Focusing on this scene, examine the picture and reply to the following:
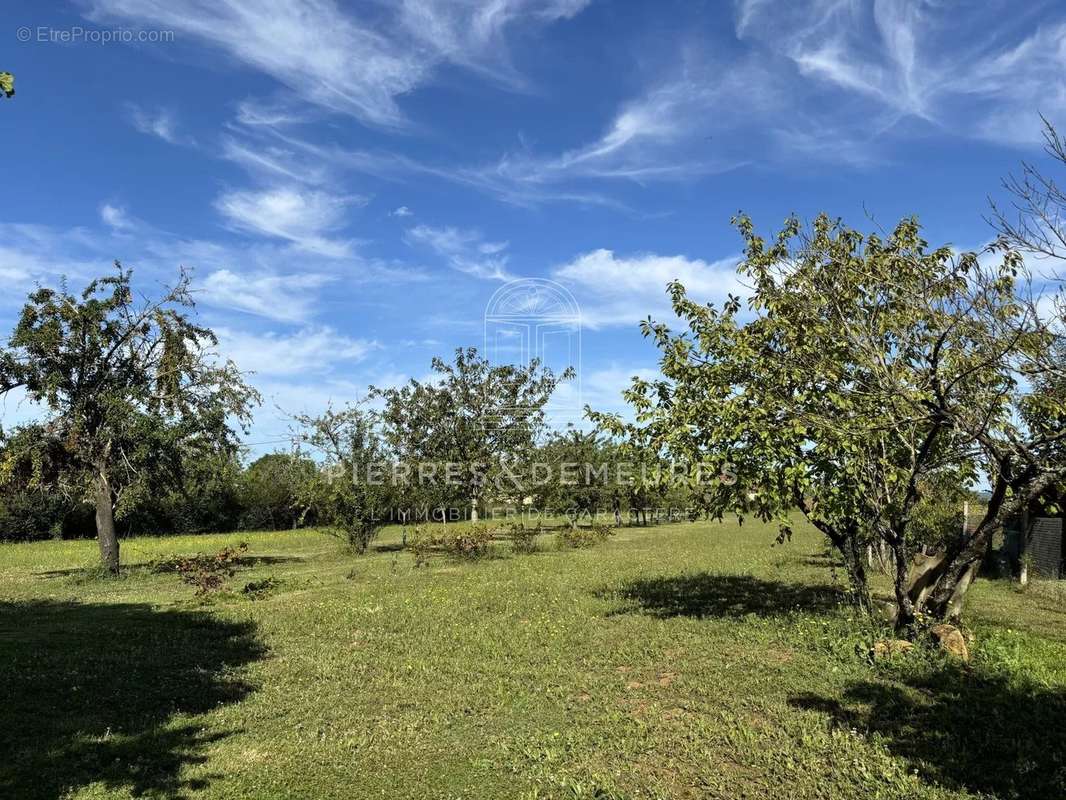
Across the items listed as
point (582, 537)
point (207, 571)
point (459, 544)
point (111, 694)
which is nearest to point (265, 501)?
point (582, 537)

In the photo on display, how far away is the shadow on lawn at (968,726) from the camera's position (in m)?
6.14

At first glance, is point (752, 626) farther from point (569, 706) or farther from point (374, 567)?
point (374, 567)

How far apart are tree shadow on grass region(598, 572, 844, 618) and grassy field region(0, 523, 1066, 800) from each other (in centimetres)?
12

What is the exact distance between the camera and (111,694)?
898cm

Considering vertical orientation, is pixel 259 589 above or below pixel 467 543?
below

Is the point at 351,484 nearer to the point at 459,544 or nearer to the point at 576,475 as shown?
the point at 459,544

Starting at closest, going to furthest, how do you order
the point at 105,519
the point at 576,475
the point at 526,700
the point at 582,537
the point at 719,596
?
the point at 526,700 → the point at 719,596 → the point at 105,519 → the point at 582,537 → the point at 576,475

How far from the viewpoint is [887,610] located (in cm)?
1173

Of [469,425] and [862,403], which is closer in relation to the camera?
[862,403]

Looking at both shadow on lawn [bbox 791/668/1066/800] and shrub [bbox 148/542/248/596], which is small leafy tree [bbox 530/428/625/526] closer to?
shrub [bbox 148/542/248/596]

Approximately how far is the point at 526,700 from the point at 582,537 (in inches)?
950

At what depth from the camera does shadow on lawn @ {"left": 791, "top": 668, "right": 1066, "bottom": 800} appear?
6145mm

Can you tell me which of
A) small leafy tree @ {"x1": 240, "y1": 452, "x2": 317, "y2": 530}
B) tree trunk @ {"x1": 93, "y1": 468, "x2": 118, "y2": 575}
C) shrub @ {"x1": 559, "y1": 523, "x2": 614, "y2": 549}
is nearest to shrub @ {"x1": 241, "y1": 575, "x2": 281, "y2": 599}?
tree trunk @ {"x1": 93, "y1": 468, "x2": 118, "y2": 575}

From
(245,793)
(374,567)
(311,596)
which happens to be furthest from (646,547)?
(245,793)
